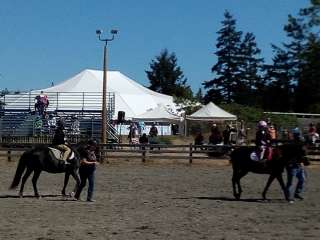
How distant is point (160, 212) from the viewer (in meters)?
14.2

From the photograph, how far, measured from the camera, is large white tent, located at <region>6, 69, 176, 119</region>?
56.7m

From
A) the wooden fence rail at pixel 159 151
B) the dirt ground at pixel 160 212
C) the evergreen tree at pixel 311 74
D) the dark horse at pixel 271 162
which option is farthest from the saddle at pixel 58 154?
the evergreen tree at pixel 311 74

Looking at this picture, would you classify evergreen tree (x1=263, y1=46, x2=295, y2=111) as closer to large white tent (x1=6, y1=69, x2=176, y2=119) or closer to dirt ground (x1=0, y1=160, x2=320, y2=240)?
large white tent (x1=6, y1=69, x2=176, y2=119)

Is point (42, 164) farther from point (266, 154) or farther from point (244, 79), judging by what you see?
point (244, 79)

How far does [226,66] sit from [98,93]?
53.1m

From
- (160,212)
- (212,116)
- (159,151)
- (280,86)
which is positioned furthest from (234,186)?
(280,86)

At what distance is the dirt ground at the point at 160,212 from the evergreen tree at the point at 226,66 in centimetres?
8658

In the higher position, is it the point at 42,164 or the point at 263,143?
the point at 263,143

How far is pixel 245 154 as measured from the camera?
1769 centimetres

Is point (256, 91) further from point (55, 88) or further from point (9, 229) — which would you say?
point (9, 229)

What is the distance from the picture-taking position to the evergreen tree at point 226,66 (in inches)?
4316

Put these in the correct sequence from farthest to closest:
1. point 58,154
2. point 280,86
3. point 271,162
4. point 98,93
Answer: point 280,86, point 98,93, point 58,154, point 271,162

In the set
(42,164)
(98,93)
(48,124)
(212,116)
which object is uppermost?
(98,93)

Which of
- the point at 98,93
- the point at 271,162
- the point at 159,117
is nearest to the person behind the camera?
the point at 271,162
